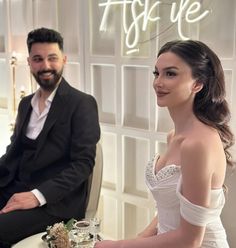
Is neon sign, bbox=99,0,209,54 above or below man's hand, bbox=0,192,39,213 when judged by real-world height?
above

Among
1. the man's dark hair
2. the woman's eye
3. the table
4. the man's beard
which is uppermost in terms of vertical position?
the man's dark hair

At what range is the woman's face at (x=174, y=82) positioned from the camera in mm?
1233

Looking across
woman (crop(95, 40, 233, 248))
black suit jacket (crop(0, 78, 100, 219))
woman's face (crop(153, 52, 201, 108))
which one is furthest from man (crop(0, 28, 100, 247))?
woman's face (crop(153, 52, 201, 108))

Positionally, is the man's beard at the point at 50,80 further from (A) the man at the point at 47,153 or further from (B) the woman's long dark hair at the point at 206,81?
(B) the woman's long dark hair at the point at 206,81

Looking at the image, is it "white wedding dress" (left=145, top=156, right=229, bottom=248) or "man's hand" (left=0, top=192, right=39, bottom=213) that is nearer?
"white wedding dress" (left=145, top=156, right=229, bottom=248)

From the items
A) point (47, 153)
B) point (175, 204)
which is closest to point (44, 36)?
point (47, 153)

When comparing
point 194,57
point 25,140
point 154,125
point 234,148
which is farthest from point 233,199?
point 25,140

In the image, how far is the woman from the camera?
1149mm

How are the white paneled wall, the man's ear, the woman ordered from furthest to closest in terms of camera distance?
the white paneled wall < the man's ear < the woman

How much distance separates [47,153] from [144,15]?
83 cm

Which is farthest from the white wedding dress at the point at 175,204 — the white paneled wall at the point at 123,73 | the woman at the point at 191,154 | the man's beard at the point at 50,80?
the man's beard at the point at 50,80

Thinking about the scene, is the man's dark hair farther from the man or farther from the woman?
the woman

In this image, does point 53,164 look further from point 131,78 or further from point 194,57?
point 194,57

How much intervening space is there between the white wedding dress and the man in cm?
71
